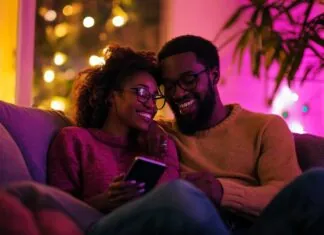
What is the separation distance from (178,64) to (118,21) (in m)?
1.63

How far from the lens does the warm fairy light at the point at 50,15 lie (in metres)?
3.21

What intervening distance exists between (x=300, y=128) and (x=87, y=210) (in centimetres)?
282

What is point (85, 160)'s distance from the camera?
5.44 ft

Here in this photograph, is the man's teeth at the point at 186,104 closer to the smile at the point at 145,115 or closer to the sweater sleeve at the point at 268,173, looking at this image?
the smile at the point at 145,115

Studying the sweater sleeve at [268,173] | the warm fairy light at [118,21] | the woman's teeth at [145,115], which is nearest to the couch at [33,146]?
the sweater sleeve at [268,173]

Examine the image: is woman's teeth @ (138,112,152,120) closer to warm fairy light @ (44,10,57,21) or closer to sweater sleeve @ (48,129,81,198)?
sweater sleeve @ (48,129,81,198)

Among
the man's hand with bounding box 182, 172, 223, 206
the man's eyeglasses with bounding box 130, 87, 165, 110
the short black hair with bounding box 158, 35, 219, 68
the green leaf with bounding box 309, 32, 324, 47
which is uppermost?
the green leaf with bounding box 309, 32, 324, 47

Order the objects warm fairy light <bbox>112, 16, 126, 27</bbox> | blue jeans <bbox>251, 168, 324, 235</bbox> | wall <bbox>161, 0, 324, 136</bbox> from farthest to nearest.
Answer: wall <bbox>161, 0, 324, 136</bbox> → warm fairy light <bbox>112, 16, 126, 27</bbox> → blue jeans <bbox>251, 168, 324, 235</bbox>

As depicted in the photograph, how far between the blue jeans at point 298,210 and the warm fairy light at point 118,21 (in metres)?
2.49

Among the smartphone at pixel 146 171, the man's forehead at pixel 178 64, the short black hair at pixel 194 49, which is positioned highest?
the short black hair at pixel 194 49

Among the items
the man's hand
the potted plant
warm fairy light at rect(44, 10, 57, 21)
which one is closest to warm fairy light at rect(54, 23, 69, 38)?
warm fairy light at rect(44, 10, 57, 21)

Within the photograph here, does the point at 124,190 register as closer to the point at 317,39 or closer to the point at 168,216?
the point at 168,216

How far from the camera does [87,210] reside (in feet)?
3.82

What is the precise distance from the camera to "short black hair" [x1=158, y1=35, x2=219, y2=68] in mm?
1967
